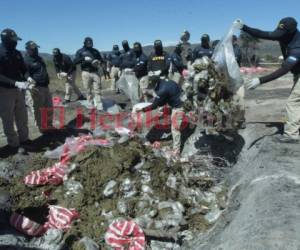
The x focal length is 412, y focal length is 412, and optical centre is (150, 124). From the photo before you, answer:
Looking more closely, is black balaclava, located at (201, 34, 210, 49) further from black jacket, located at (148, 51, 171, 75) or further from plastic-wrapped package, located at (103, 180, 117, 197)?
plastic-wrapped package, located at (103, 180, 117, 197)

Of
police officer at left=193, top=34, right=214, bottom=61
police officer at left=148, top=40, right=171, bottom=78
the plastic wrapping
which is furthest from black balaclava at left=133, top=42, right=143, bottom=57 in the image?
police officer at left=193, top=34, right=214, bottom=61

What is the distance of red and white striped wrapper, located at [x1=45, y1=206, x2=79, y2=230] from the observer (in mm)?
5480

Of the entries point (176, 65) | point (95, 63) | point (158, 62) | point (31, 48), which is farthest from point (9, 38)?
point (176, 65)

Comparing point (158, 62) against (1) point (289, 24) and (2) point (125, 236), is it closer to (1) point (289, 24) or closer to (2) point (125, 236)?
(1) point (289, 24)

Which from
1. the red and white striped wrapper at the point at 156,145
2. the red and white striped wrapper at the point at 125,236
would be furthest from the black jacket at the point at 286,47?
the red and white striped wrapper at the point at 125,236

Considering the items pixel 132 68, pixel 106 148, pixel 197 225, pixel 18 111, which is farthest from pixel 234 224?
pixel 132 68

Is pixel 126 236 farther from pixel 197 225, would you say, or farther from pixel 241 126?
pixel 241 126

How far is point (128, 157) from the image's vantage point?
20.9ft

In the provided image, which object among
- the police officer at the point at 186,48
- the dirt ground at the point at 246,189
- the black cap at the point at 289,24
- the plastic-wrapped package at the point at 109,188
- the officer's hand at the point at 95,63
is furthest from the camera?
the police officer at the point at 186,48

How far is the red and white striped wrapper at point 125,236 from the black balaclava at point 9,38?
3.92m

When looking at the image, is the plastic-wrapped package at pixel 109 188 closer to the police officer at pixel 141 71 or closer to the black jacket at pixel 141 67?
the police officer at pixel 141 71

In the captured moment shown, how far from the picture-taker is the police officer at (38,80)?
27.9 feet

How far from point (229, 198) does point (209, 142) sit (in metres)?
1.98

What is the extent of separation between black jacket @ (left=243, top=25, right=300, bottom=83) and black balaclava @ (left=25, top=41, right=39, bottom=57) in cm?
431
